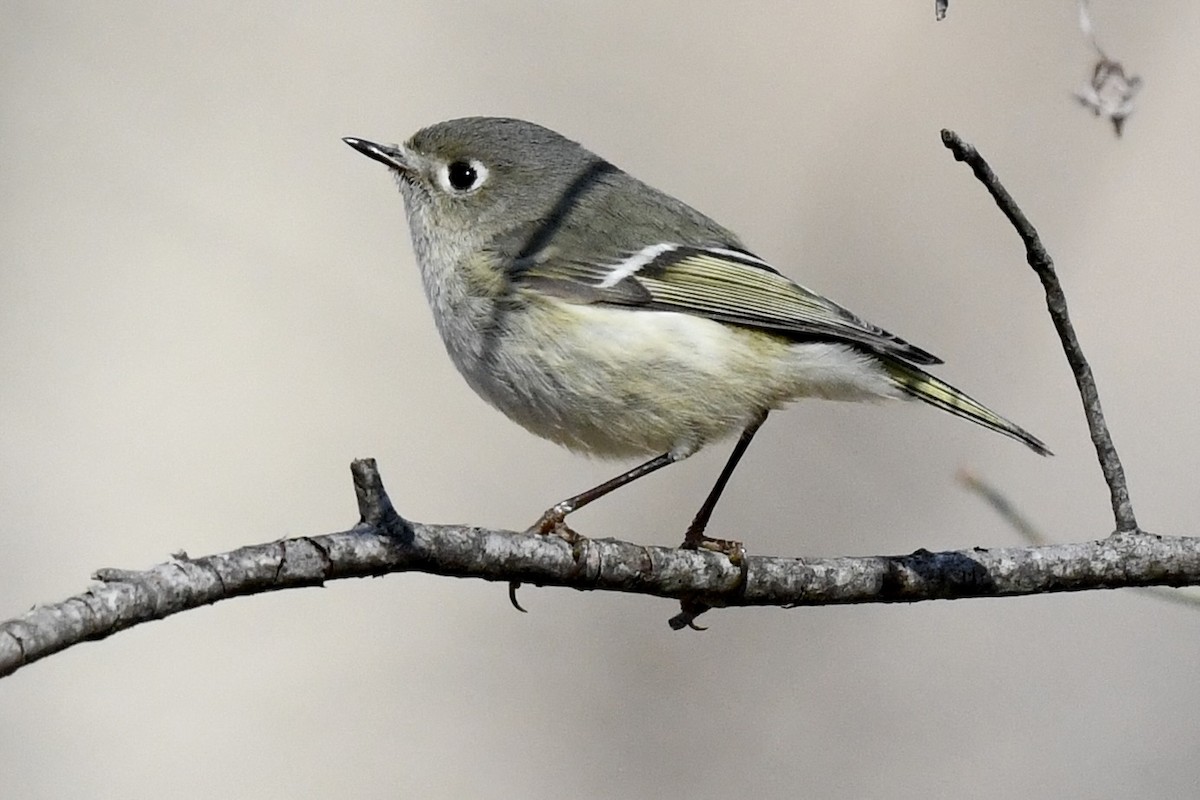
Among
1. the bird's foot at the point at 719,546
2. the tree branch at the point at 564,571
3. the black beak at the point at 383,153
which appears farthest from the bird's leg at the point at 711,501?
the black beak at the point at 383,153

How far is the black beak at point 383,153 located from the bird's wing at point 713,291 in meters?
0.33

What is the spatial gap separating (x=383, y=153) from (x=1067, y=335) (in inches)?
46.8

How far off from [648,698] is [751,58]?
1.29 m

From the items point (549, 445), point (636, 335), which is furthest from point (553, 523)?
point (549, 445)

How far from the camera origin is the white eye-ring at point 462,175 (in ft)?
7.57

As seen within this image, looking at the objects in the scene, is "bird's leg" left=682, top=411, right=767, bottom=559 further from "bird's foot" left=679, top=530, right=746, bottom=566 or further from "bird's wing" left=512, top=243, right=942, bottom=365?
"bird's wing" left=512, top=243, right=942, bottom=365

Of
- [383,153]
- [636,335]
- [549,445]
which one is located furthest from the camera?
[549,445]

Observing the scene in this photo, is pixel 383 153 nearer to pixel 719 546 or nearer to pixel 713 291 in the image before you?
pixel 713 291

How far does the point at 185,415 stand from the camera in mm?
2652

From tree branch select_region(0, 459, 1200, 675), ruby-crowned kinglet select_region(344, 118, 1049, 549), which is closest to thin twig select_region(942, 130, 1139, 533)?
tree branch select_region(0, 459, 1200, 675)

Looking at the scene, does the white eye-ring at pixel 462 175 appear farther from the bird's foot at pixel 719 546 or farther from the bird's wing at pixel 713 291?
the bird's foot at pixel 719 546

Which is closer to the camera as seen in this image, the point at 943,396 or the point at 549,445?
the point at 943,396

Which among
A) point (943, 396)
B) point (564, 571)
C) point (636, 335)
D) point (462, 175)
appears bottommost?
point (564, 571)

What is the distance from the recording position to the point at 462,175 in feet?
7.60
